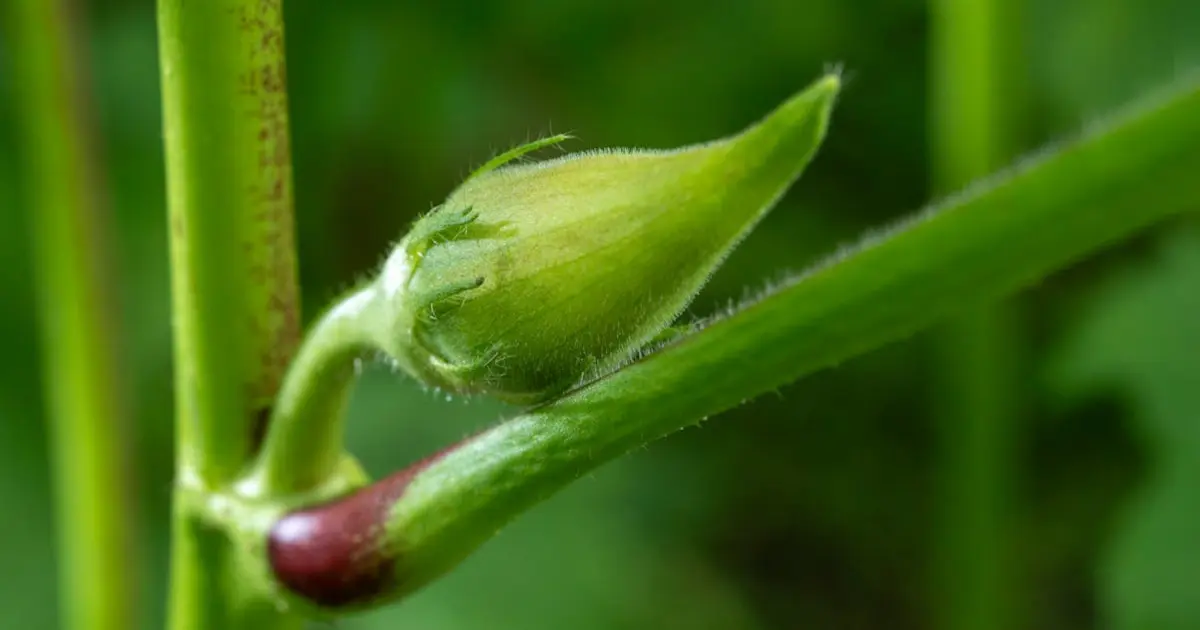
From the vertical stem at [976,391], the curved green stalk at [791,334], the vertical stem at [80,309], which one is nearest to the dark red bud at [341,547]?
the curved green stalk at [791,334]

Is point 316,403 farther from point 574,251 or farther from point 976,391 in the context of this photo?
point 976,391

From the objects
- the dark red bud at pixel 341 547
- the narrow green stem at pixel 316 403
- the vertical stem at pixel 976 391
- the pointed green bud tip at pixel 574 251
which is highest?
the vertical stem at pixel 976 391

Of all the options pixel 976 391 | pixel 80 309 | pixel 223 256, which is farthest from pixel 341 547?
pixel 976 391

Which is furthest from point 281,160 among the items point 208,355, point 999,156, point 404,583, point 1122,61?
point 1122,61

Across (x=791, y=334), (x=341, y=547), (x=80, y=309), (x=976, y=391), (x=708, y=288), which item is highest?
(x=708, y=288)

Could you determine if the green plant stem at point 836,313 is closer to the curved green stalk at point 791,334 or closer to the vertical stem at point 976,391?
the curved green stalk at point 791,334
